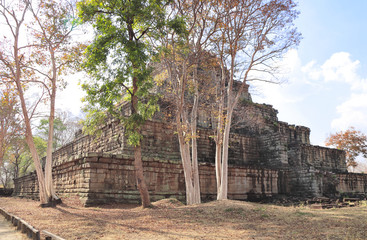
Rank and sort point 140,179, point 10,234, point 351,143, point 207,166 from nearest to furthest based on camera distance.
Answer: point 10,234 → point 140,179 → point 207,166 → point 351,143

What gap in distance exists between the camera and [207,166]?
55.0 feet

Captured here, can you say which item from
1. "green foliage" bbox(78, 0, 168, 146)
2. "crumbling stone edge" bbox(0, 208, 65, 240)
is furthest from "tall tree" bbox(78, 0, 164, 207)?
"crumbling stone edge" bbox(0, 208, 65, 240)

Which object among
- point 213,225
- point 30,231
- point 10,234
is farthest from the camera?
point 213,225

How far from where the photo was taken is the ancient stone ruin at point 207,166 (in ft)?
44.8

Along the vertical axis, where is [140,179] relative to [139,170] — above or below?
below

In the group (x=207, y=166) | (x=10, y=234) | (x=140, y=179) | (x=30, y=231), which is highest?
(x=207, y=166)

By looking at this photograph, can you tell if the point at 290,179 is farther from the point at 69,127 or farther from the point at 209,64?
the point at 69,127

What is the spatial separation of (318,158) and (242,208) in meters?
19.5

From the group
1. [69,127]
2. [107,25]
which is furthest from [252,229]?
[69,127]

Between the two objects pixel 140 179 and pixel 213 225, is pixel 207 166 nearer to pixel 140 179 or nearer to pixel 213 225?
pixel 140 179

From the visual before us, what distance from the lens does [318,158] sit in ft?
85.1

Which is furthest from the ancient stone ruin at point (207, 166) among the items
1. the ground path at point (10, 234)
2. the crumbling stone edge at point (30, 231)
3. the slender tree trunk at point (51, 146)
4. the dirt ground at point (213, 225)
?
the crumbling stone edge at point (30, 231)

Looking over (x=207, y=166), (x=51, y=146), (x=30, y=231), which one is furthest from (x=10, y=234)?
(x=207, y=166)

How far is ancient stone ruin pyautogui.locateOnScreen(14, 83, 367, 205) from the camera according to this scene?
13648 millimetres
